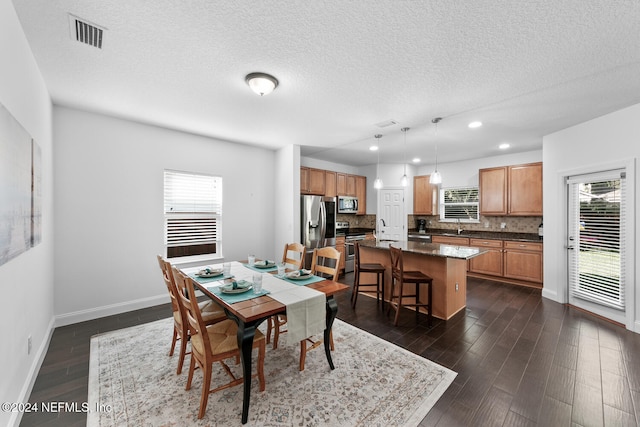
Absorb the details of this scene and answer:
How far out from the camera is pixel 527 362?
239cm

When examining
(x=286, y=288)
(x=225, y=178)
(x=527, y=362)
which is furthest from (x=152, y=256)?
(x=527, y=362)

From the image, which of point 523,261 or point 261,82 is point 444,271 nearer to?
point 523,261

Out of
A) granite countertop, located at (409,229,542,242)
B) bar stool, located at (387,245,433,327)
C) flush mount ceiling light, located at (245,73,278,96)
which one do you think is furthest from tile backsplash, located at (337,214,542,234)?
flush mount ceiling light, located at (245,73,278,96)

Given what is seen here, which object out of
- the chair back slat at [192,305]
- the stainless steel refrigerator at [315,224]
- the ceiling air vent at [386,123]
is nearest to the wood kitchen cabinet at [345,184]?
the stainless steel refrigerator at [315,224]

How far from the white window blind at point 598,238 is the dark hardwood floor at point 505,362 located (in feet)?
1.37

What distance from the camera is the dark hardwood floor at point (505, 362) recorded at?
5.86 ft

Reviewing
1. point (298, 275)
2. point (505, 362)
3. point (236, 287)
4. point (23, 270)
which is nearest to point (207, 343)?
point (236, 287)

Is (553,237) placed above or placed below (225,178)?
below

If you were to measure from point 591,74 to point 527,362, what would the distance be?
278 centimetres

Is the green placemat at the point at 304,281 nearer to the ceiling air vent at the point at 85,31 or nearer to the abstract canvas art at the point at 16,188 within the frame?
the abstract canvas art at the point at 16,188

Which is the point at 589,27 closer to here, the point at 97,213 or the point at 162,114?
the point at 162,114

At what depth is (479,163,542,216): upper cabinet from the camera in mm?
5012

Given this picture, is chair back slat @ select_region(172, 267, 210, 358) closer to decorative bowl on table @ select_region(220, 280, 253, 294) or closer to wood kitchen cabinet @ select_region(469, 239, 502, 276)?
decorative bowl on table @ select_region(220, 280, 253, 294)

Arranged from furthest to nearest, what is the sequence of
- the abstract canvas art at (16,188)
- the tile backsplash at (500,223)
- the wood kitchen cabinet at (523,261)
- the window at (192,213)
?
the tile backsplash at (500,223), the wood kitchen cabinet at (523,261), the window at (192,213), the abstract canvas art at (16,188)
